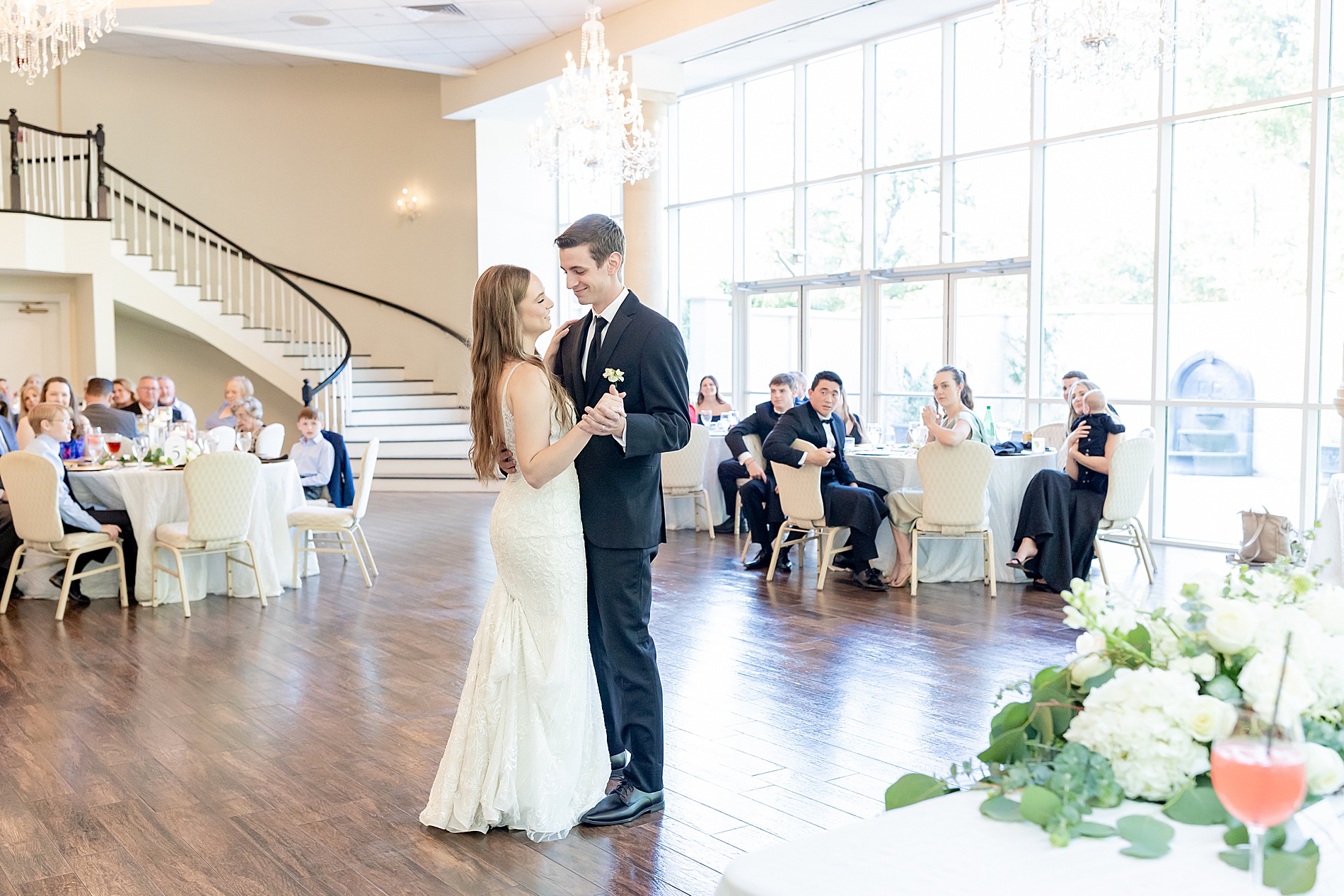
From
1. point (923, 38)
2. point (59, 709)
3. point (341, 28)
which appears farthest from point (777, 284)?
point (59, 709)

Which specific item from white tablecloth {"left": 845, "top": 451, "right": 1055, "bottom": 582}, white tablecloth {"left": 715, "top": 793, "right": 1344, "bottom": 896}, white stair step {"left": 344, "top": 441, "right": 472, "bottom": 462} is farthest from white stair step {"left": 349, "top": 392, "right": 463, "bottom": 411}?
white tablecloth {"left": 715, "top": 793, "right": 1344, "bottom": 896}

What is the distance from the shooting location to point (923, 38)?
1033 centimetres

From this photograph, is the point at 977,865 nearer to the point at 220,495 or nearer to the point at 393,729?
the point at 393,729

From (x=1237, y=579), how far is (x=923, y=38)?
31.7 ft

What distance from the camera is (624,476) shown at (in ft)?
10.1

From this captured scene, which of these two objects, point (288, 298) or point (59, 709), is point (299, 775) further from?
point (288, 298)

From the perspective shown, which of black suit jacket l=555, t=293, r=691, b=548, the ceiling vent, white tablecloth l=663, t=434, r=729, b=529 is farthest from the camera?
the ceiling vent

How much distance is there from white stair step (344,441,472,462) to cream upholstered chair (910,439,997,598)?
23.8ft

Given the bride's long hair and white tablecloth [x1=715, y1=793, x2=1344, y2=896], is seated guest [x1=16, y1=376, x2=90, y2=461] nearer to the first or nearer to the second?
the bride's long hair

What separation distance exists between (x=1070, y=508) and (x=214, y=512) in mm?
4959

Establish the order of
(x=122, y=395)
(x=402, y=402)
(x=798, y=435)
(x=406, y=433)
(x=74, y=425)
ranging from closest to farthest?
(x=798, y=435) → (x=74, y=425) → (x=122, y=395) → (x=406, y=433) → (x=402, y=402)

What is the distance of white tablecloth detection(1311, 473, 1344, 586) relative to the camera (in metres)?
4.14

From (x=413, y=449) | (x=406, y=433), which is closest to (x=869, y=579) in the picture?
(x=413, y=449)

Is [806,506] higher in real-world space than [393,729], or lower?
higher
